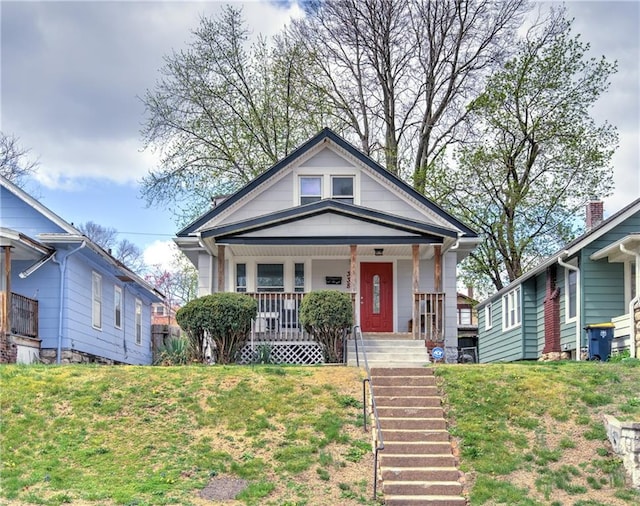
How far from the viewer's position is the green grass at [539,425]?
38.7 feet

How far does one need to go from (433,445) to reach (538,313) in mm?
12914

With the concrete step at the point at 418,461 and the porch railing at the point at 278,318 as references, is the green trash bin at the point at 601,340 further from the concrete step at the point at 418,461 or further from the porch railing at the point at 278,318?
the concrete step at the point at 418,461

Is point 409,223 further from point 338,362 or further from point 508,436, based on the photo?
point 508,436

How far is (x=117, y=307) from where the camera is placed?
87.0 feet

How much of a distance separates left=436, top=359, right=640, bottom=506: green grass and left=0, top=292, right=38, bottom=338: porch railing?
9.74 metres

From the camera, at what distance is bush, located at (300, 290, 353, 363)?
18.2m

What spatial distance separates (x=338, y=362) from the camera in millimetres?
18453

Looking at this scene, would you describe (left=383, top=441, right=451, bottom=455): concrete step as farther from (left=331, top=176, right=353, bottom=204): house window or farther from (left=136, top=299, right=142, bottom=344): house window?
(left=136, top=299, right=142, bottom=344): house window

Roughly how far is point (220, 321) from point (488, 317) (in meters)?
15.7

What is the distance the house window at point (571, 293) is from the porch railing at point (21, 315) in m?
13.8

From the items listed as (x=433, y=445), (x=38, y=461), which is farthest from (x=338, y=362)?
(x=38, y=461)

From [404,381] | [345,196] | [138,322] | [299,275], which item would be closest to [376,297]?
[299,275]

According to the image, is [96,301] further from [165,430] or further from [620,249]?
[620,249]

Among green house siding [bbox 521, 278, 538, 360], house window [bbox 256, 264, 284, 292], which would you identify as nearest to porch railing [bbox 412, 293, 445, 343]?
house window [bbox 256, 264, 284, 292]
